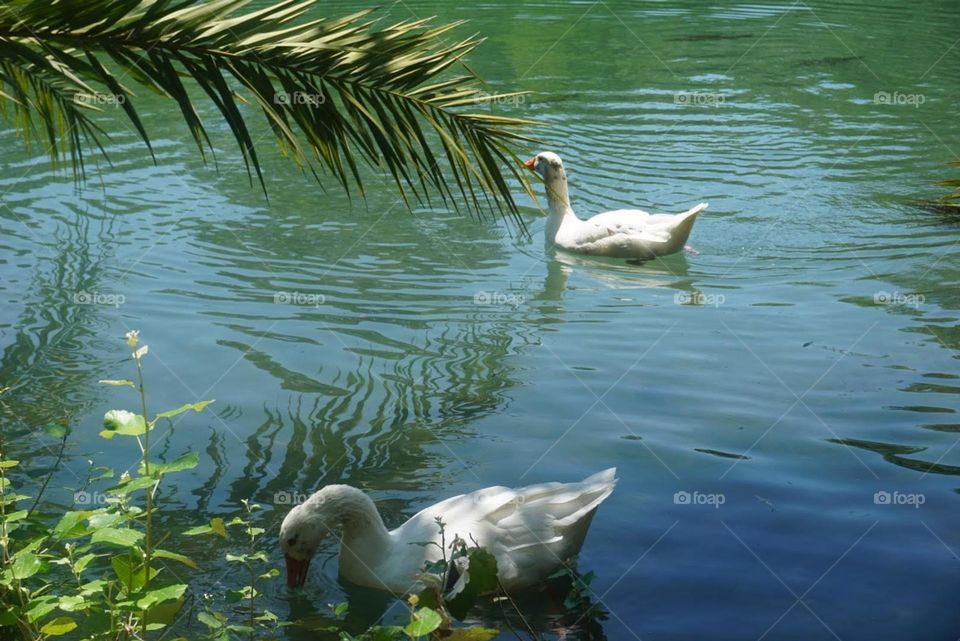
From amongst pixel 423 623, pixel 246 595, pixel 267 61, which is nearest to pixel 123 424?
pixel 246 595

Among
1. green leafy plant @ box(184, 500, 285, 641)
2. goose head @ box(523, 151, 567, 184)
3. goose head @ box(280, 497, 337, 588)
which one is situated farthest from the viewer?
goose head @ box(523, 151, 567, 184)

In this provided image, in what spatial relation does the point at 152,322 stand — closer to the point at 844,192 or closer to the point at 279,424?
the point at 279,424

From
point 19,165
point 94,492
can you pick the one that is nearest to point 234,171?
point 19,165

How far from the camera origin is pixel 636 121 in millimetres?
13547

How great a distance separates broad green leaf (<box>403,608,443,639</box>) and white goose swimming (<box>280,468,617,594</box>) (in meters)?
1.63

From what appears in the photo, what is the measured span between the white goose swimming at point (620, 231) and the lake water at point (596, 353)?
0.16m

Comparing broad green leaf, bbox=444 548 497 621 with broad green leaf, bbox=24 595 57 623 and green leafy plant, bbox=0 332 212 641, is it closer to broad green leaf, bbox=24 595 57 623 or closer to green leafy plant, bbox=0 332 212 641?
green leafy plant, bbox=0 332 212 641

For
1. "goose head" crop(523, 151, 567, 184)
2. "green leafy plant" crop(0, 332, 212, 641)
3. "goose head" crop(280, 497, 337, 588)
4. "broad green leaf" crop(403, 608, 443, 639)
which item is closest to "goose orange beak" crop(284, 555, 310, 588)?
"goose head" crop(280, 497, 337, 588)

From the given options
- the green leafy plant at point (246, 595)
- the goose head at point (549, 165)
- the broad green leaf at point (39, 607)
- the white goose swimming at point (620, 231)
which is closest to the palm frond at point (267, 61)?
the green leafy plant at point (246, 595)

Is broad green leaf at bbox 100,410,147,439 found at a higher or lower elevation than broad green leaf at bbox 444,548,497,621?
higher

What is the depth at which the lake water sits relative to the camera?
16.5 feet

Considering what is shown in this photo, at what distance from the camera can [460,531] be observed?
181 inches

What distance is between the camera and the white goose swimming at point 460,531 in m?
4.65

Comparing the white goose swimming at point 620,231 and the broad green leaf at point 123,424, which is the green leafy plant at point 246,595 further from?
the white goose swimming at point 620,231
